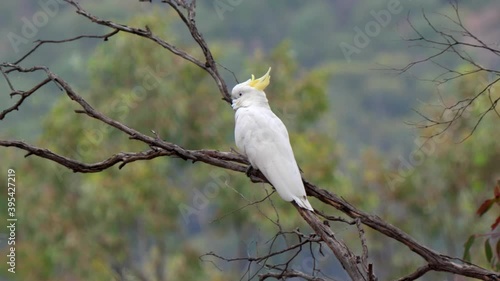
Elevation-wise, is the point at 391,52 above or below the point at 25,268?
above

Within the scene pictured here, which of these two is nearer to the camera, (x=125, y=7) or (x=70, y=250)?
(x=70, y=250)

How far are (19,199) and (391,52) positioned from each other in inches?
1188

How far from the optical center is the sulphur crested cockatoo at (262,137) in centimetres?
305

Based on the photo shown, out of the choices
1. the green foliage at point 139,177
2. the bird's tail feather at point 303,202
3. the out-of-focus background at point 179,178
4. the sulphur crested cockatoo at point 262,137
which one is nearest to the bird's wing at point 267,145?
the sulphur crested cockatoo at point 262,137

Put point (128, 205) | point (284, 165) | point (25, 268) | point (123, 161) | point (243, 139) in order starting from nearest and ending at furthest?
point (123, 161) → point (284, 165) → point (243, 139) → point (128, 205) → point (25, 268)

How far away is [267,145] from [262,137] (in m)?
0.04

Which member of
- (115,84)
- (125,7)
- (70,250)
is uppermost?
(125,7)

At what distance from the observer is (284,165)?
10.2ft

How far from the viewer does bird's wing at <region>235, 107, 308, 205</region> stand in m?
3.00

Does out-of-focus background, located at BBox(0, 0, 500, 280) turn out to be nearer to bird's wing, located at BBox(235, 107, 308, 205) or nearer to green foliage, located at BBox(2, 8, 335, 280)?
green foliage, located at BBox(2, 8, 335, 280)

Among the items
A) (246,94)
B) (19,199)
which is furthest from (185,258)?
(246,94)

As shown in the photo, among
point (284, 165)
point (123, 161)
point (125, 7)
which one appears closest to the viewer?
point (123, 161)

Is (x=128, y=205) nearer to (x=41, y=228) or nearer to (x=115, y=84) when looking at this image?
(x=41, y=228)

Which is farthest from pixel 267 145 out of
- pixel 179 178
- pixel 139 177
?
pixel 179 178
